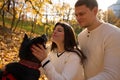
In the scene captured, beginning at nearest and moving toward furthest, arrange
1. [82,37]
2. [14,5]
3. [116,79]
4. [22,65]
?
[22,65] < [116,79] < [82,37] < [14,5]

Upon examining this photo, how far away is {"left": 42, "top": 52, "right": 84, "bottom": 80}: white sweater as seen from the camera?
10.5 ft

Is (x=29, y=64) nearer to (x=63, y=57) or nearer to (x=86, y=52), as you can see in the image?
(x=63, y=57)

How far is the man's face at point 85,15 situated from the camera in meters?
3.35

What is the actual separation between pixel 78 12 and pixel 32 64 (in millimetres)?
813

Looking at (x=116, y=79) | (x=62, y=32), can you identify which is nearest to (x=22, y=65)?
(x=62, y=32)

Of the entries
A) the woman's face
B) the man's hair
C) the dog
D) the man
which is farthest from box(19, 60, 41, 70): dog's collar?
the man's hair

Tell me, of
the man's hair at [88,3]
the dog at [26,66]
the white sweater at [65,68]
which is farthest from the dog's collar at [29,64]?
the man's hair at [88,3]

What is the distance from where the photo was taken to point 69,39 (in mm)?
3498

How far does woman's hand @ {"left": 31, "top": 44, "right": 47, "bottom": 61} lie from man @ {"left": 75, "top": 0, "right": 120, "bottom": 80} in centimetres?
56

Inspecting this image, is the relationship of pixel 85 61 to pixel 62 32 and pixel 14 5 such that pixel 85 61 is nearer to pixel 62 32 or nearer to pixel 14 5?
pixel 62 32

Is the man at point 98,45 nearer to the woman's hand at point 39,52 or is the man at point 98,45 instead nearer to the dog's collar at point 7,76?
the woman's hand at point 39,52

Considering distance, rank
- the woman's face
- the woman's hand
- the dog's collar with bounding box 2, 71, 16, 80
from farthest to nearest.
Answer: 1. the woman's face
2. the woman's hand
3. the dog's collar with bounding box 2, 71, 16, 80

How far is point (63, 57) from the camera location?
11.4 ft

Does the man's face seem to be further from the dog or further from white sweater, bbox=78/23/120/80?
the dog
